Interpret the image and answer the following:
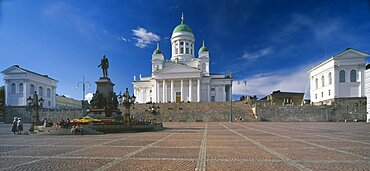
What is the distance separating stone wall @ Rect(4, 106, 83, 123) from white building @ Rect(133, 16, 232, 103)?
2906cm

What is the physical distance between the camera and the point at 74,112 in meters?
53.0

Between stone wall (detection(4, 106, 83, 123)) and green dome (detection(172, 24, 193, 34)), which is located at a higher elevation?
green dome (detection(172, 24, 193, 34))

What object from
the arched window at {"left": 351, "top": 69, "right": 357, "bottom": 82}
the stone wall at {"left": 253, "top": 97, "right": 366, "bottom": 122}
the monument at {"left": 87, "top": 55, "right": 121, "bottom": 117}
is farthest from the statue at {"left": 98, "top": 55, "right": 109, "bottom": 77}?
the arched window at {"left": 351, "top": 69, "right": 357, "bottom": 82}

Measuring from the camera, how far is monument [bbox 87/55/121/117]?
2391 centimetres

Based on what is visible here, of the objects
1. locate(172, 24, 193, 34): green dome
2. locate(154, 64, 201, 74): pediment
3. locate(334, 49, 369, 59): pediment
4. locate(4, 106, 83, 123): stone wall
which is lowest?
locate(4, 106, 83, 123): stone wall

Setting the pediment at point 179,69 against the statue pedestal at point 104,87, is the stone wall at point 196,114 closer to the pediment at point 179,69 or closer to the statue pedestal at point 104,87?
the pediment at point 179,69

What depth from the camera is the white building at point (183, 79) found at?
76375 mm

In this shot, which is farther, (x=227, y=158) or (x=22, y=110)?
(x=22, y=110)

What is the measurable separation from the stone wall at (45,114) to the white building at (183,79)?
95.3 ft

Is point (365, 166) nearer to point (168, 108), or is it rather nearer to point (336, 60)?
point (168, 108)

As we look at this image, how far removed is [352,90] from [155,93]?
52.7 meters

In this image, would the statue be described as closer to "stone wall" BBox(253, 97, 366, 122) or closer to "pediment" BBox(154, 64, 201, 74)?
"stone wall" BBox(253, 97, 366, 122)

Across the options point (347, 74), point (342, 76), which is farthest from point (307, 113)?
point (347, 74)

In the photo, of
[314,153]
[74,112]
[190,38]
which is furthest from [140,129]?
[190,38]
